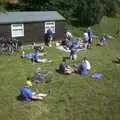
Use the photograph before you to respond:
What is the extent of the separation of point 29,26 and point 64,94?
13.9 meters

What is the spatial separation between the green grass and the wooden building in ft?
12.2

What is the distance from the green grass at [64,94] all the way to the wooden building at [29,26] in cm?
371

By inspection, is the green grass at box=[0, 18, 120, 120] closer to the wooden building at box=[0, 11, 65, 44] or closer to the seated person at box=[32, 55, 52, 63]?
the seated person at box=[32, 55, 52, 63]

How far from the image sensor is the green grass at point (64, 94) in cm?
1638

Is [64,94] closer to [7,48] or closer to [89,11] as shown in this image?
[7,48]

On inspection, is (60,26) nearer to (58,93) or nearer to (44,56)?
(44,56)

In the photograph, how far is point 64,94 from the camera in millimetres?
19109

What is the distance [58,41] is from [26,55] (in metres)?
7.58

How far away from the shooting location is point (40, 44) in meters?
32.3

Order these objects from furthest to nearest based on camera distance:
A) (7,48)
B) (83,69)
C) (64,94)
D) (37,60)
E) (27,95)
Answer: (7,48) → (37,60) → (83,69) → (64,94) → (27,95)

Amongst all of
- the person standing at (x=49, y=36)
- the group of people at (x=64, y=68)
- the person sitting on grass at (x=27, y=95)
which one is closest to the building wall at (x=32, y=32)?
the person standing at (x=49, y=36)

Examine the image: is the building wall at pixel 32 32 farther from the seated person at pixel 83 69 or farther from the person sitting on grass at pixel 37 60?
the seated person at pixel 83 69

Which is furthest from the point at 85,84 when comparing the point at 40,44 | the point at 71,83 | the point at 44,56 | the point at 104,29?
the point at 104,29

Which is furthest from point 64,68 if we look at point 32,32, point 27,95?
point 32,32
